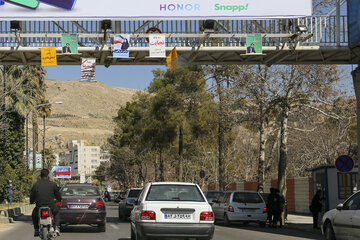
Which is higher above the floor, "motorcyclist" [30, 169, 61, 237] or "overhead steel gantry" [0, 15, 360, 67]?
"overhead steel gantry" [0, 15, 360, 67]

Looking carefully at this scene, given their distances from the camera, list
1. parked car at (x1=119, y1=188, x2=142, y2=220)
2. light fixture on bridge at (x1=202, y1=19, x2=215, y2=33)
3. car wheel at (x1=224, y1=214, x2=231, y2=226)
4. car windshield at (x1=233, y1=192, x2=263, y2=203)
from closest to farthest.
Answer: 1. light fixture on bridge at (x1=202, y1=19, x2=215, y2=33)
2. car windshield at (x1=233, y1=192, x2=263, y2=203)
3. car wheel at (x1=224, y1=214, x2=231, y2=226)
4. parked car at (x1=119, y1=188, x2=142, y2=220)

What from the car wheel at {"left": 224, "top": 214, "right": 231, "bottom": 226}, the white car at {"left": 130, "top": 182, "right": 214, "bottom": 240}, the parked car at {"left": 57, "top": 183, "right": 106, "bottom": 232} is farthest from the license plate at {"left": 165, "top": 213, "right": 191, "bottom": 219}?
the car wheel at {"left": 224, "top": 214, "right": 231, "bottom": 226}

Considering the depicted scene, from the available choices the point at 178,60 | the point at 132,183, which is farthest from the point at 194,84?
the point at 132,183

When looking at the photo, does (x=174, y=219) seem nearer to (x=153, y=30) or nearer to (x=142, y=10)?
(x=142, y=10)

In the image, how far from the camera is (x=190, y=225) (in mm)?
13180

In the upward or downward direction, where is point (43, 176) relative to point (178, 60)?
downward

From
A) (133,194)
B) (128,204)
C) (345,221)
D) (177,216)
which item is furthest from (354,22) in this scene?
(133,194)

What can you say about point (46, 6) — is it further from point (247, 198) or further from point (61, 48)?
point (247, 198)

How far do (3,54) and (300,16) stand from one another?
10.8m

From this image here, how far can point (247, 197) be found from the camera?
25828mm

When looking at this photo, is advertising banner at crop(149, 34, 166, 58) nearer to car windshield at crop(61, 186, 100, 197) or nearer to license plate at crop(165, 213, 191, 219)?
car windshield at crop(61, 186, 100, 197)

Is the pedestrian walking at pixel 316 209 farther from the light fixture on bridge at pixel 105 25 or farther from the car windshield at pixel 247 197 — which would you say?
the light fixture on bridge at pixel 105 25

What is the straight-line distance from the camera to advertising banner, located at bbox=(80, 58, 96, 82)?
2250 centimetres

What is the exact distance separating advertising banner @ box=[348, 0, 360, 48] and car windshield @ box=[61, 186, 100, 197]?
10284 millimetres
